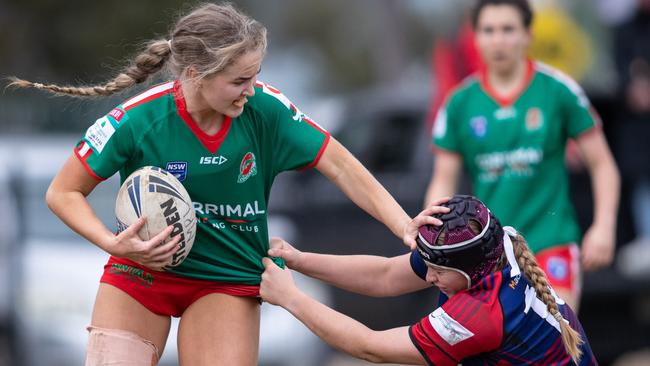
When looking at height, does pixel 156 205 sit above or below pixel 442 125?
above

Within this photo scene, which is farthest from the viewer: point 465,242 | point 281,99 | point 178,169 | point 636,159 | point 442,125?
point 636,159

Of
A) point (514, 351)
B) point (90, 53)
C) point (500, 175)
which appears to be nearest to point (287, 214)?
point (500, 175)

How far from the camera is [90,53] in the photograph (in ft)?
75.6

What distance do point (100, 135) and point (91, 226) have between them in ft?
1.23

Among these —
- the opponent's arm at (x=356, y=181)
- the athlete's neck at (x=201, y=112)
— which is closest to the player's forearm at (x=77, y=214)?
the athlete's neck at (x=201, y=112)

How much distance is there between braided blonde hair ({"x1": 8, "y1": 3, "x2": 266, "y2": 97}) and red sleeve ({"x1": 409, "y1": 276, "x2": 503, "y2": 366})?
131cm

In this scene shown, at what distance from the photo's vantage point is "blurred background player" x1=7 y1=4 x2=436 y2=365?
4.83 metres

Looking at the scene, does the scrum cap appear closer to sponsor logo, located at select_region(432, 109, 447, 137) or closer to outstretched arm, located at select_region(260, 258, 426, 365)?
outstretched arm, located at select_region(260, 258, 426, 365)

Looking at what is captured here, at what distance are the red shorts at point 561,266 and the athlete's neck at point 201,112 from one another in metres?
2.40

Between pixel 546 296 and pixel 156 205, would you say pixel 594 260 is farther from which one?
pixel 156 205

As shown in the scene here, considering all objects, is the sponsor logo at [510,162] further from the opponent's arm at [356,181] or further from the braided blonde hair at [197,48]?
the braided blonde hair at [197,48]

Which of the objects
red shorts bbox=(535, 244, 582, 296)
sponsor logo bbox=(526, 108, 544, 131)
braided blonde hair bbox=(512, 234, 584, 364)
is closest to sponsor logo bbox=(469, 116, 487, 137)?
sponsor logo bbox=(526, 108, 544, 131)

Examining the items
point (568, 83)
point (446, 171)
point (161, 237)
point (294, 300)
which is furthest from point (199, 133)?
point (568, 83)

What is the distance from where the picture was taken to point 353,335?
4.75 meters
